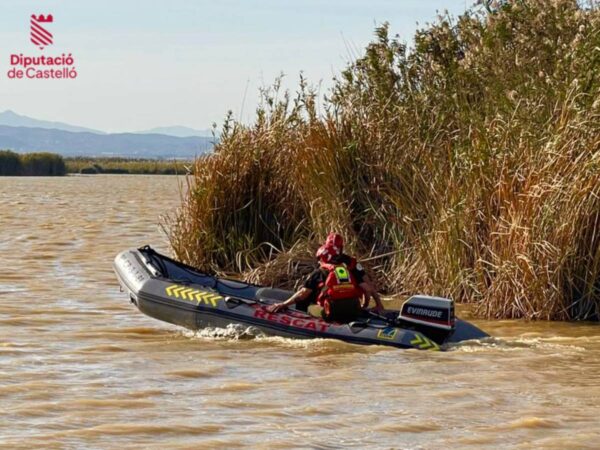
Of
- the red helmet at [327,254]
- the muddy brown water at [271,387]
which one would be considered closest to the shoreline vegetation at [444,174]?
the muddy brown water at [271,387]

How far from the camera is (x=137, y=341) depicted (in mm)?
10602

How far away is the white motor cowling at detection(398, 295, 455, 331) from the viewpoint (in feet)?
32.8

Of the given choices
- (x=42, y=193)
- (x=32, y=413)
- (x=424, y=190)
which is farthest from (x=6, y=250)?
(x=42, y=193)

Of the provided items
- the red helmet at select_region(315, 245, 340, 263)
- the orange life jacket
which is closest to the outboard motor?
the orange life jacket

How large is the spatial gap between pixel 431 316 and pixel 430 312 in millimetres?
36

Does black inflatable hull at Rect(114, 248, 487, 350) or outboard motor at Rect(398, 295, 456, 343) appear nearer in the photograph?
outboard motor at Rect(398, 295, 456, 343)

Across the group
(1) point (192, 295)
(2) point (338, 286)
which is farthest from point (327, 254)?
(1) point (192, 295)

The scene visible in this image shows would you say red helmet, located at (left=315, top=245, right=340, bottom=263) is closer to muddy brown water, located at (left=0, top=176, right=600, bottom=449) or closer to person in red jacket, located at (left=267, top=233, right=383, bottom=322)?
person in red jacket, located at (left=267, top=233, right=383, bottom=322)

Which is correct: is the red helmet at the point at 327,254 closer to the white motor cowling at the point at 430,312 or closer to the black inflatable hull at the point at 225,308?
the black inflatable hull at the point at 225,308

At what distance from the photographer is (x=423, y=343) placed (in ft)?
32.5

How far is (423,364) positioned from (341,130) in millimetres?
4664

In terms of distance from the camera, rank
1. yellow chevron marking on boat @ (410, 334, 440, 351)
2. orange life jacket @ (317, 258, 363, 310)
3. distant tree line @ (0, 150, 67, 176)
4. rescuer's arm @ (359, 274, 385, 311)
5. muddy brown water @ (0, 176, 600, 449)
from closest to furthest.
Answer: muddy brown water @ (0, 176, 600, 449) → yellow chevron marking on boat @ (410, 334, 440, 351) → orange life jacket @ (317, 258, 363, 310) → rescuer's arm @ (359, 274, 385, 311) → distant tree line @ (0, 150, 67, 176)

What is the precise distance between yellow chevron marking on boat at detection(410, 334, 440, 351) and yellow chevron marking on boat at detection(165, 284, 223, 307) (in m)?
1.92

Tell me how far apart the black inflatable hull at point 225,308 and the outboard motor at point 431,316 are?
0.05m
